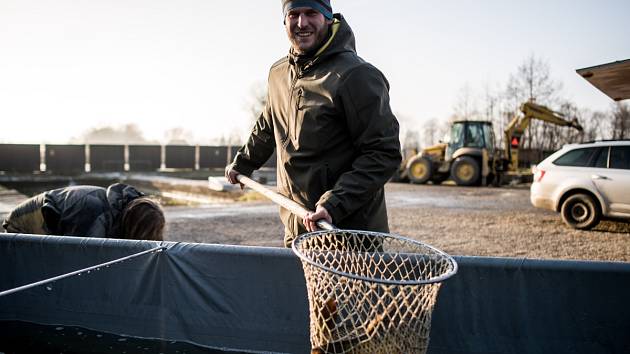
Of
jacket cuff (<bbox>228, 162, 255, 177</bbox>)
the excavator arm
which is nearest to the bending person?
jacket cuff (<bbox>228, 162, 255, 177</bbox>)

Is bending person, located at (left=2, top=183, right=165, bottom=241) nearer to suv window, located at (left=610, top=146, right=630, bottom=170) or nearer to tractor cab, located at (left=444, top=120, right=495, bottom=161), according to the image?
suv window, located at (left=610, top=146, right=630, bottom=170)

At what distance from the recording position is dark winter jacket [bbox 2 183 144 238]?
350 cm

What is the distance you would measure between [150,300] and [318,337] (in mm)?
1853

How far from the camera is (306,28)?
8.13 ft

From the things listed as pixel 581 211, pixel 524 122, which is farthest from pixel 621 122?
pixel 581 211

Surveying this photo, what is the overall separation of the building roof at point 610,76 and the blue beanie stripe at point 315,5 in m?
3.83

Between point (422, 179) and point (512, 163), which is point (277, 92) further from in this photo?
point (512, 163)

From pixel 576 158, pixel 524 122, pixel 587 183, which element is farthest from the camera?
pixel 524 122

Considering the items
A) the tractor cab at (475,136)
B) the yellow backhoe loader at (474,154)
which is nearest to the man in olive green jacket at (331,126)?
the yellow backhoe loader at (474,154)

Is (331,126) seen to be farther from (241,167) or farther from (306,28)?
(241,167)

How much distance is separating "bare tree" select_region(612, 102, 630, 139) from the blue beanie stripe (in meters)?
42.0

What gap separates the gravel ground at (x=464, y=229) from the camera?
299 inches

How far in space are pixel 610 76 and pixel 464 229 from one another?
4562mm

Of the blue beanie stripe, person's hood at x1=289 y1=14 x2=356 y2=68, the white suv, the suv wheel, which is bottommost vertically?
the suv wheel
